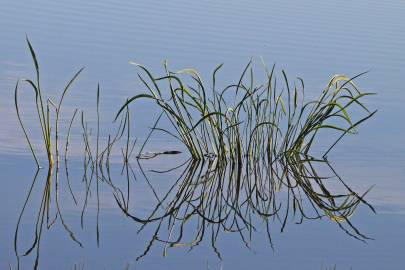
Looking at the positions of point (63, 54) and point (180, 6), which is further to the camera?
point (180, 6)

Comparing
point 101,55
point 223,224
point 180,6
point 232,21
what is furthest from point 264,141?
point 180,6

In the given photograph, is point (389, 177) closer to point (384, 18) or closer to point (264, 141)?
point (264, 141)

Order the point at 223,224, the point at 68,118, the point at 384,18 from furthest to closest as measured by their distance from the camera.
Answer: the point at 384,18, the point at 68,118, the point at 223,224

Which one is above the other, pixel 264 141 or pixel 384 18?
pixel 384 18

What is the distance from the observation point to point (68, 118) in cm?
701

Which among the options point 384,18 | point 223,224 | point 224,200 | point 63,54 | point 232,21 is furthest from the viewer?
point 384,18

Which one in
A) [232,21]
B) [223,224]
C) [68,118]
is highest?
[232,21]

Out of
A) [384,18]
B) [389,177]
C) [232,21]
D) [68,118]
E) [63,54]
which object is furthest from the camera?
[384,18]

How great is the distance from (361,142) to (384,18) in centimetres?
651

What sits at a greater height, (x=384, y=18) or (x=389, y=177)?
(x=384, y=18)

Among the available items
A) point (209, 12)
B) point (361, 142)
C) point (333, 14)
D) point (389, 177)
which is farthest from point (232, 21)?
point (389, 177)

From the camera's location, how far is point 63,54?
9.51m

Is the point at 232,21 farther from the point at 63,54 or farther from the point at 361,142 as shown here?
the point at 361,142

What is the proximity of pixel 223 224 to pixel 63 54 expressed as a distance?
4.46 metres
